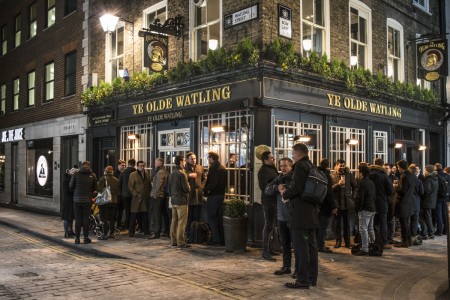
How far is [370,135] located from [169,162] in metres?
5.95

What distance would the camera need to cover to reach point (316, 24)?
37.7 feet

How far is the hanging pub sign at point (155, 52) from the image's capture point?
1159 cm

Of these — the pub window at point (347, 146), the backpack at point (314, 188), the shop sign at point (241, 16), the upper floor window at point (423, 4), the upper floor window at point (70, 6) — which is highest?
the upper floor window at point (70, 6)

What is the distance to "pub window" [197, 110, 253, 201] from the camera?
10.1 m

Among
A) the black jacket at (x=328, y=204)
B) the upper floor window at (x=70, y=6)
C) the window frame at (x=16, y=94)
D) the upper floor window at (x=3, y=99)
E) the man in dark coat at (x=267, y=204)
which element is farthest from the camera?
the upper floor window at (x=3, y=99)

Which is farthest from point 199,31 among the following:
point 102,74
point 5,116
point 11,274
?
point 5,116

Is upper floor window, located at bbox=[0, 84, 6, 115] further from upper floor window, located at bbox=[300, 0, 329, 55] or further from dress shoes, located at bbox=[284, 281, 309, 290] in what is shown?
dress shoes, located at bbox=[284, 281, 309, 290]

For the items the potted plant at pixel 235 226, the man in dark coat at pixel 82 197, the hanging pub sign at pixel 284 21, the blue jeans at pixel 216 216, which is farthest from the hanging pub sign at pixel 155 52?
the potted plant at pixel 235 226

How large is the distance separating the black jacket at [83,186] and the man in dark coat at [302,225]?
5.70 metres

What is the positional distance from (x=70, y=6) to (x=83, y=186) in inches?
399

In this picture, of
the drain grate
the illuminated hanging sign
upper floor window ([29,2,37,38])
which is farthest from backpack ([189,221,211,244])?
upper floor window ([29,2,37,38])

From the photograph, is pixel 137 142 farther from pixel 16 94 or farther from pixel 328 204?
pixel 16 94

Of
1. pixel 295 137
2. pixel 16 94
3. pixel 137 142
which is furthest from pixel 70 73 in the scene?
pixel 295 137

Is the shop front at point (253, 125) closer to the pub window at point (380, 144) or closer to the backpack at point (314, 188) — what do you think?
the pub window at point (380, 144)
